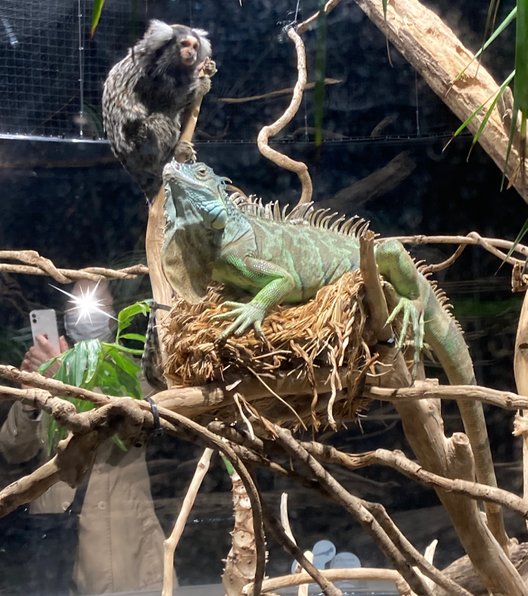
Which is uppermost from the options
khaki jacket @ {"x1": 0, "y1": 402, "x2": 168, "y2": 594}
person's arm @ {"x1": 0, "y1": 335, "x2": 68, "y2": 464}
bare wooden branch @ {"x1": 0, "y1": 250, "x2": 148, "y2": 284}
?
bare wooden branch @ {"x1": 0, "y1": 250, "x2": 148, "y2": 284}

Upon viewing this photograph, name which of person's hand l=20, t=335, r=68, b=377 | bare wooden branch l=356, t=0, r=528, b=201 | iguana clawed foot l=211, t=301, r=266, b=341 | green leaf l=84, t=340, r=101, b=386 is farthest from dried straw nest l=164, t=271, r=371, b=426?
person's hand l=20, t=335, r=68, b=377

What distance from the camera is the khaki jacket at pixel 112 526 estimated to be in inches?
113

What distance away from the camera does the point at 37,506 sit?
9.55ft

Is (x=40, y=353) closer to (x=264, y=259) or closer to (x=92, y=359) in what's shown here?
(x=92, y=359)

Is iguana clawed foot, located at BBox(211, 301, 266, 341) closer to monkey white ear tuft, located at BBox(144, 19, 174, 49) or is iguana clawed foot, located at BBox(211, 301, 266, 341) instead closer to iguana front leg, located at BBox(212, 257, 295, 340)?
iguana front leg, located at BBox(212, 257, 295, 340)

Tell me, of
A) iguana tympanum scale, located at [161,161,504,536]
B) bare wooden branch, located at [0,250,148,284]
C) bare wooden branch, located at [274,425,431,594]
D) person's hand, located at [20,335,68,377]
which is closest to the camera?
bare wooden branch, located at [274,425,431,594]

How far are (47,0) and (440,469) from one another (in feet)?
7.40

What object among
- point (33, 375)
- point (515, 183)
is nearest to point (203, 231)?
point (33, 375)

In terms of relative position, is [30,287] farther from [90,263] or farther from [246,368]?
[246,368]

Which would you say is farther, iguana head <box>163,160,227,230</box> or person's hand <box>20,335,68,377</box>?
person's hand <box>20,335,68,377</box>

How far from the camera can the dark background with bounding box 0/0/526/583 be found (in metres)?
2.93

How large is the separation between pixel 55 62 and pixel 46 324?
0.96 metres

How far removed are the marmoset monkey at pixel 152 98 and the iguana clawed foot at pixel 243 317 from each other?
95 centimetres

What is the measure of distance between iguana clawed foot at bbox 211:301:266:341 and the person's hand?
58.8 inches
